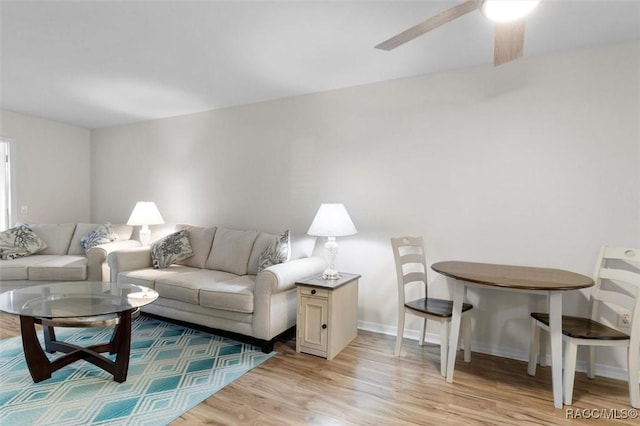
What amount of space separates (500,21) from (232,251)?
2.93m

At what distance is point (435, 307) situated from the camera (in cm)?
256

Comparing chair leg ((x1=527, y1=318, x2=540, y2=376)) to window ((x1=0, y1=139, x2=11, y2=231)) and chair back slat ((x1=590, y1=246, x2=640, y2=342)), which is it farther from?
window ((x1=0, y1=139, x2=11, y2=231))

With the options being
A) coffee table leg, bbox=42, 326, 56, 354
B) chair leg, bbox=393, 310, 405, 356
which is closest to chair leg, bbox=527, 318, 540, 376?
chair leg, bbox=393, 310, 405, 356

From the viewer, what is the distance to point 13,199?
4.36 m

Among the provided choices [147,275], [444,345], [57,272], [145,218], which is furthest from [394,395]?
[57,272]

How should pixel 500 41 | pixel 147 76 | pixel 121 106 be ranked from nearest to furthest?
pixel 500 41 → pixel 147 76 → pixel 121 106

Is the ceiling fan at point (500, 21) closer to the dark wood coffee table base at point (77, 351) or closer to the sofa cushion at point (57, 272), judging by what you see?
the dark wood coffee table base at point (77, 351)

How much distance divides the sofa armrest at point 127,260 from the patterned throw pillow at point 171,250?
0.09 metres

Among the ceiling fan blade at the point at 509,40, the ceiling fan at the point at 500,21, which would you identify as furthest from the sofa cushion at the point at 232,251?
the ceiling fan blade at the point at 509,40

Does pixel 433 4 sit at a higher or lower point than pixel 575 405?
higher

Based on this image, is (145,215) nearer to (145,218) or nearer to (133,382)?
(145,218)

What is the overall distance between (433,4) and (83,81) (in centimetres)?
327

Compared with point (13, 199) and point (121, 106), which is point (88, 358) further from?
point (13, 199)

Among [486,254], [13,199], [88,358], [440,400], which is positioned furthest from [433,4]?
[13,199]
